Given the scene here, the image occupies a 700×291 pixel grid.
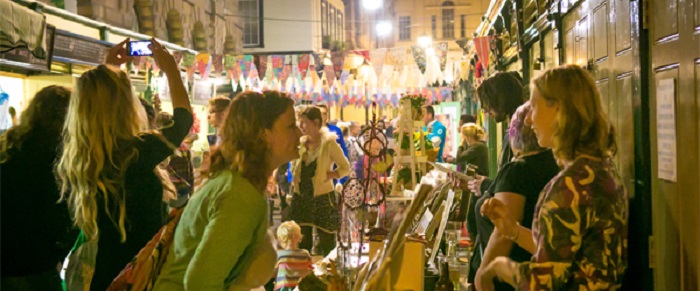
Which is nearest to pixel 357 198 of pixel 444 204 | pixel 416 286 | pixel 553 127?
pixel 444 204

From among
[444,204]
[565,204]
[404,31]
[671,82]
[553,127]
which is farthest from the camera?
[404,31]

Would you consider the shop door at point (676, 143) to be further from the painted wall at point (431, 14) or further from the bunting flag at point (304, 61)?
the painted wall at point (431, 14)

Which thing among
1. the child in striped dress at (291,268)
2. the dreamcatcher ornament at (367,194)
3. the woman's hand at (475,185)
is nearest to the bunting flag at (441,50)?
the dreamcatcher ornament at (367,194)

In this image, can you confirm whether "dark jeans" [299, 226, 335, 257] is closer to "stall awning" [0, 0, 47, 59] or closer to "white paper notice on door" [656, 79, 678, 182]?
"stall awning" [0, 0, 47, 59]

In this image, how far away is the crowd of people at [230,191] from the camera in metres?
2.45

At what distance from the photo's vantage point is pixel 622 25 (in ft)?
12.1

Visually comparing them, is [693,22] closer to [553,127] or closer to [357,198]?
[553,127]

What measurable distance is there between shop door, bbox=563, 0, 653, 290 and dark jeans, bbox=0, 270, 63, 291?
2.68 meters

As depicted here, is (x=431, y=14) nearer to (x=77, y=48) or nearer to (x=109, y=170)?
(x=77, y=48)

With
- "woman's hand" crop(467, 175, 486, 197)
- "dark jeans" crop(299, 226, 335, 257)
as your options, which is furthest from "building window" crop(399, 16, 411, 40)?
"woman's hand" crop(467, 175, 486, 197)

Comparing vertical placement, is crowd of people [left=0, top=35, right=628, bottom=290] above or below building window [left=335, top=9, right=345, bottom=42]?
below

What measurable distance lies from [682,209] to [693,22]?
74 cm

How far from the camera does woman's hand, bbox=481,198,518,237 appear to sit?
274cm

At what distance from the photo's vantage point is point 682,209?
2.98 metres
